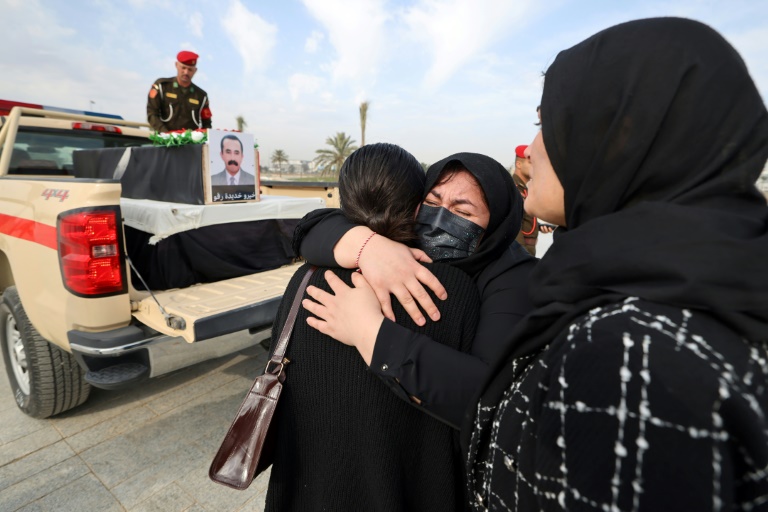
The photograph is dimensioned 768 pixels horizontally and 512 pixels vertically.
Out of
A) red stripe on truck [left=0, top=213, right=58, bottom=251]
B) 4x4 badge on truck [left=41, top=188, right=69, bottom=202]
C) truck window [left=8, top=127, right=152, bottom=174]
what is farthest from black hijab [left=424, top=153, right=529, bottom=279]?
truck window [left=8, top=127, right=152, bottom=174]

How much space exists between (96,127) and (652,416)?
554 centimetres

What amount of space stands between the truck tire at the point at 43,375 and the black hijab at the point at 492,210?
3.11m

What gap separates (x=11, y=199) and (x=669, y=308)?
3898 mm

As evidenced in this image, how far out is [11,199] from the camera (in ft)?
9.79

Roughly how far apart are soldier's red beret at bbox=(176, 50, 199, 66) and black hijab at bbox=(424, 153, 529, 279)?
471 centimetres

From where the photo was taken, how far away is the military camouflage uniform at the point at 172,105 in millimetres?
4930

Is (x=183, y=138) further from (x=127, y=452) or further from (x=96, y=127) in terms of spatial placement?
(x=127, y=452)

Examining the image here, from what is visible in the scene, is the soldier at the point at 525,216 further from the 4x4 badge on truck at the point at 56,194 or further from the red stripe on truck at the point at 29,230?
the red stripe on truck at the point at 29,230

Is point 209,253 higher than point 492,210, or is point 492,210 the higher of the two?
point 492,210

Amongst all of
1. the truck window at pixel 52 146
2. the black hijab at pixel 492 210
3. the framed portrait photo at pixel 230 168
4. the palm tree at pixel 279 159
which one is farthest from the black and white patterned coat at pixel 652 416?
the palm tree at pixel 279 159

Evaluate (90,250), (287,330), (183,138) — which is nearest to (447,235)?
(287,330)

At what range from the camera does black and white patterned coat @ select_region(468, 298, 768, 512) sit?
576 millimetres

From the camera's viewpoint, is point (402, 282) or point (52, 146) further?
point (52, 146)

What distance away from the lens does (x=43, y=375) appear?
297 centimetres
